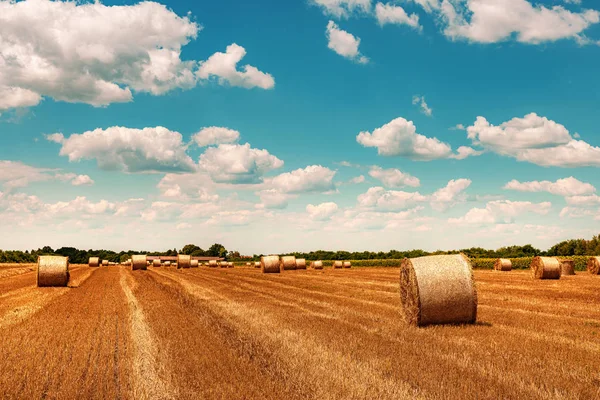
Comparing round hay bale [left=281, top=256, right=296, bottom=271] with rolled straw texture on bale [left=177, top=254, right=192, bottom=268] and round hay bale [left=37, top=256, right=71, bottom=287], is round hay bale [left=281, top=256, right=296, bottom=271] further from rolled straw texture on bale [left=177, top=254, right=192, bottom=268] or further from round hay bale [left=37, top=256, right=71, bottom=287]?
round hay bale [left=37, top=256, right=71, bottom=287]

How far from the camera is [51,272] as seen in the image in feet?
86.3

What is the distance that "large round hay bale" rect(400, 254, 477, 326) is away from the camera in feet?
42.5

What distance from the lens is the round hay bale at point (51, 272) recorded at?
26.2m

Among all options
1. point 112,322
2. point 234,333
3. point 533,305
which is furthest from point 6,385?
point 533,305

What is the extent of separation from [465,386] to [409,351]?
2.46 m

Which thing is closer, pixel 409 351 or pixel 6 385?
pixel 6 385

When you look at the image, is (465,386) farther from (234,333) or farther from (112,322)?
(112,322)

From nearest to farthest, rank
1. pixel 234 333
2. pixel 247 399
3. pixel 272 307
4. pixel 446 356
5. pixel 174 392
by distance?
pixel 247 399 → pixel 174 392 → pixel 446 356 → pixel 234 333 → pixel 272 307

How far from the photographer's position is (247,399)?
6508 millimetres

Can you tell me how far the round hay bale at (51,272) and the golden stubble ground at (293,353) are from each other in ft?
34.7

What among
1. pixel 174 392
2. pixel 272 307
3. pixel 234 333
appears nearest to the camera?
pixel 174 392

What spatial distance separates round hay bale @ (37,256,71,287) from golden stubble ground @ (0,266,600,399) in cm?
1057

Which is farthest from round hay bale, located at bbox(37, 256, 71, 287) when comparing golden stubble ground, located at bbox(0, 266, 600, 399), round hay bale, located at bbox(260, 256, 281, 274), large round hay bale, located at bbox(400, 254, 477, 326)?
round hay bale, located at bbox(260, 256, 281, 274)

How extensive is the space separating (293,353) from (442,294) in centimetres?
564
